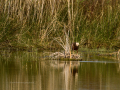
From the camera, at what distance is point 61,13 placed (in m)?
15.2

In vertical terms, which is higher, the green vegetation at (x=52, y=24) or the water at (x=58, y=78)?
the green vegetation at (x=52, y=24)

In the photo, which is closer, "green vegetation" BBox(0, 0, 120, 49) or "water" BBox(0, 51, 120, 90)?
"water" BBox(0, 51, 120, 90)

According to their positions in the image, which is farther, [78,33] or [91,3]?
[91,3]

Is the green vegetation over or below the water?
over

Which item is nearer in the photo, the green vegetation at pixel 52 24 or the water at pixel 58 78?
the water at pixel 58 78

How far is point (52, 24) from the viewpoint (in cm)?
1458

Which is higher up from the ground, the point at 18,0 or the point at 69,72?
the point at 18,0

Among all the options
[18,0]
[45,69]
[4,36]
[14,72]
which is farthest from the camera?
[18,0]

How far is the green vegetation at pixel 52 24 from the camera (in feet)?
44.3

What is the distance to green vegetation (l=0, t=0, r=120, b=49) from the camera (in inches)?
532

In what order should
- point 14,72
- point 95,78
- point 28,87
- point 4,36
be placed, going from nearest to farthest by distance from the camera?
point 28,87 → point 95,78 → point 14,72 → point 4,36

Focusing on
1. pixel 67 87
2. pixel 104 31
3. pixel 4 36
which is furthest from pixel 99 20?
pixel 67 87

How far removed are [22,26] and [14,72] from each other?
6.90 metres

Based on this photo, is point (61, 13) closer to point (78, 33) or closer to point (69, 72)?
point (78, 33)
